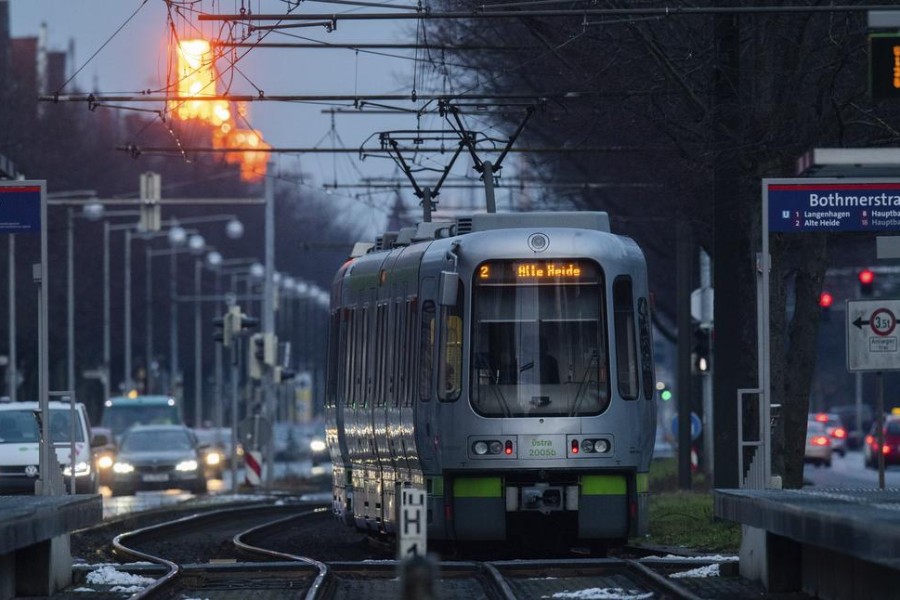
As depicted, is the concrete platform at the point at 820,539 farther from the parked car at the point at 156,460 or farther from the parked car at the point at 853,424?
the parked car at the point at 853,424

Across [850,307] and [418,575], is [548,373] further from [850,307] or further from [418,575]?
[418,575]

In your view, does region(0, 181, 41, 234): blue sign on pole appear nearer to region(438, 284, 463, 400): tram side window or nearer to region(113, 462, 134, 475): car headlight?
region(438, 284, 463, 400): tram side window

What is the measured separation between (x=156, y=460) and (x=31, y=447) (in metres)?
13.1

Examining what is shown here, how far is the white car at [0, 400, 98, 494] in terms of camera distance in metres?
34.7

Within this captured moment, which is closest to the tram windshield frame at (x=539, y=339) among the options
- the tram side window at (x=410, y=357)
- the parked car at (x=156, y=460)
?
the tram side window at (x=410, y=357)

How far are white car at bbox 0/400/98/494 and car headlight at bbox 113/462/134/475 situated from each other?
30.3 feet

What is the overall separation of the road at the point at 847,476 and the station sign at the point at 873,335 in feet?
63.2

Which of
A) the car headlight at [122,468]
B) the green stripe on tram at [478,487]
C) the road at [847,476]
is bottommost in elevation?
the road at [847,476]

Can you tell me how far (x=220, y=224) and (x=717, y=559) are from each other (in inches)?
3656

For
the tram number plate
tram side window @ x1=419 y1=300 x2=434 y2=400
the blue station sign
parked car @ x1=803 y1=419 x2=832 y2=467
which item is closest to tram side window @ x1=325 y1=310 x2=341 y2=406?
tram side window @ x1=419 y1=300 x2=434 y2=400

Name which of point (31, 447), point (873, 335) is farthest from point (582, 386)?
point (31, 447)

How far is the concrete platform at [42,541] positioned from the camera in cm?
1574

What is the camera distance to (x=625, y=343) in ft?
66.9

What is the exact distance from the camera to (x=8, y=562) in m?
16.8
